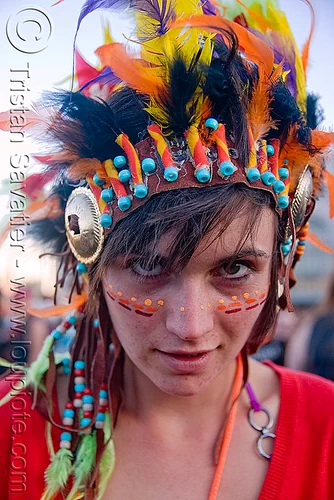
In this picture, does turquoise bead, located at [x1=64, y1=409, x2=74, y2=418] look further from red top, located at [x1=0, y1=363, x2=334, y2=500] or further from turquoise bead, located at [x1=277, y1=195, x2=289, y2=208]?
turquoise bead, located at [x1=277, y1=195, x2=289, y2=208]

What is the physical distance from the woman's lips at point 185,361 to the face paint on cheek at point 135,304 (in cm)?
13

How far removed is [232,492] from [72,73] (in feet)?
4.40

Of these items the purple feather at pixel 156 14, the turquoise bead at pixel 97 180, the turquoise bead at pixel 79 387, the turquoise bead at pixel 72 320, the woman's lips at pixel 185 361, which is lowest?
the turquoise bead at pixel 79 387

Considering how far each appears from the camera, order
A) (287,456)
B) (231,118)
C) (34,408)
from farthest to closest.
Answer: (34,408), (287,456), (231,118)

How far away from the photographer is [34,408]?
4.74 feet

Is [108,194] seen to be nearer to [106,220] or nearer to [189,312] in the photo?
[106,220]

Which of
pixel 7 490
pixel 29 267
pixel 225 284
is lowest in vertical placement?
pixel 7 490

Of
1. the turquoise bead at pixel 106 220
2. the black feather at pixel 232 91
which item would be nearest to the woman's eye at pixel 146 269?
the turquoise bead at pixel 106 220

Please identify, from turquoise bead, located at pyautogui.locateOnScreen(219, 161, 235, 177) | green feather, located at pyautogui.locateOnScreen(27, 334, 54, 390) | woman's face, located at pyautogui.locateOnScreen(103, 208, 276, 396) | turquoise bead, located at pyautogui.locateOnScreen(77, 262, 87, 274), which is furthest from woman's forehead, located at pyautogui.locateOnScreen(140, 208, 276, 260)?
green feather, located at pyautogui.locateOnScreen(27, 334, 54, 390)

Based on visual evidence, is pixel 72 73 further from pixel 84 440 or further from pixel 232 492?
pixel 232 492

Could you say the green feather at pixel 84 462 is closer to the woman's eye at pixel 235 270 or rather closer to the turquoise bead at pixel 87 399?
the turquoise bead at pixel 87 399

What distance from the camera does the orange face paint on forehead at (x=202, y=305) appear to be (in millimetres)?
1192

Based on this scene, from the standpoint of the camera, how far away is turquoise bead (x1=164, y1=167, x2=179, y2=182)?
1.15 m

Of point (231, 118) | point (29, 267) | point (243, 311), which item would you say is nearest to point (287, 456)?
point (243, 311)
